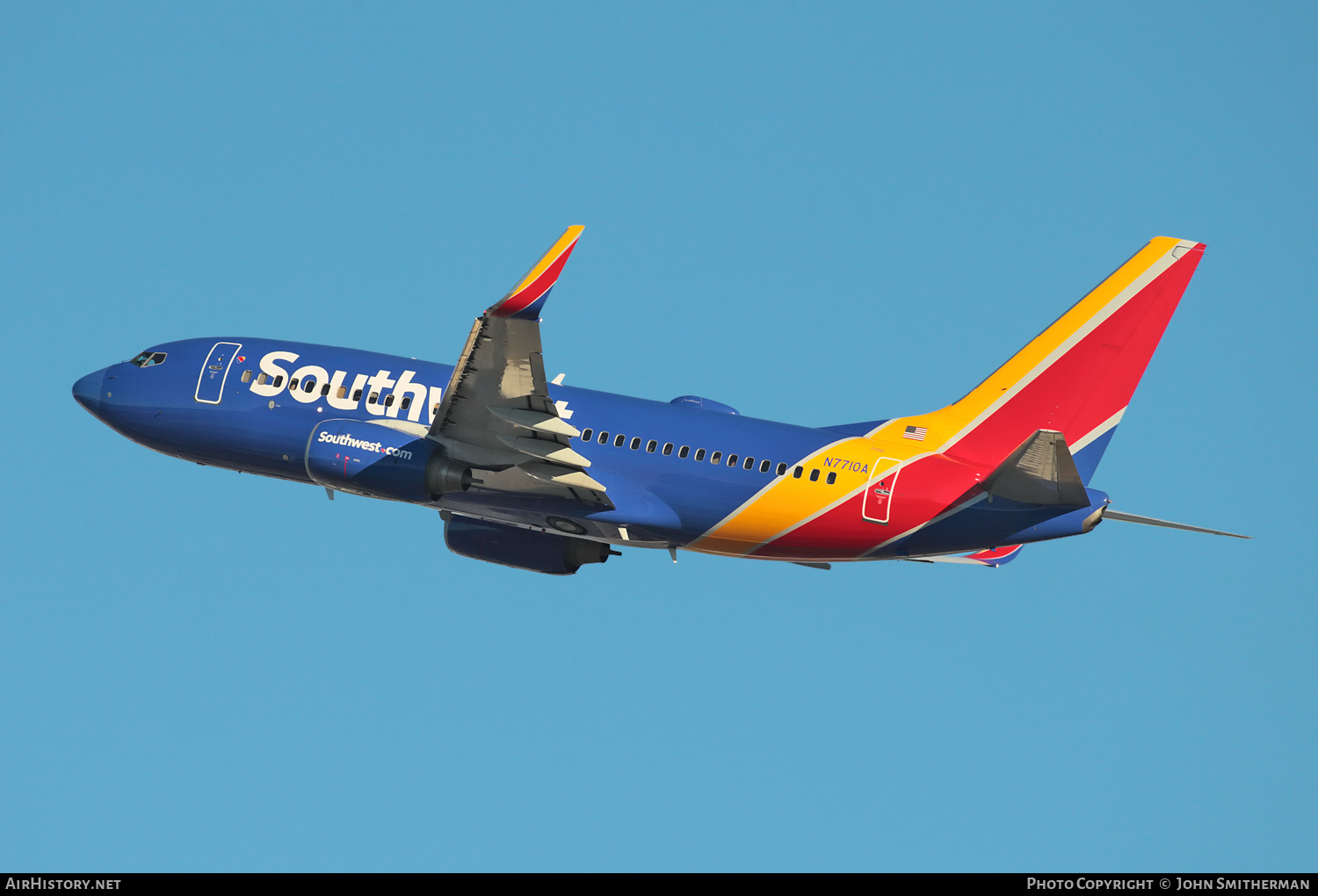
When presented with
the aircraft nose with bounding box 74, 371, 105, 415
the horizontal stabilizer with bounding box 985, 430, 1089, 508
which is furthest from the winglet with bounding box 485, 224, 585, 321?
the aircraft nose with bounding box 74, 371, 105, 415

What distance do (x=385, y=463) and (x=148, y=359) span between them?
10265 mm

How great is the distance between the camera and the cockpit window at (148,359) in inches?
1762

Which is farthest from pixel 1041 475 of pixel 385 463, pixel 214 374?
pixel 214 374

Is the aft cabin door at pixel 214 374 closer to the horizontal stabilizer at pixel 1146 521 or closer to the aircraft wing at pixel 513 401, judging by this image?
the aircraft wing at pixel 513 401

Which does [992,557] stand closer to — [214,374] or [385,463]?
[385,463]

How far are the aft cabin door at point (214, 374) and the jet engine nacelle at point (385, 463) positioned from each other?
4824 mm

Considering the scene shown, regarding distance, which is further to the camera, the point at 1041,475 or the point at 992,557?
the point at 992,557

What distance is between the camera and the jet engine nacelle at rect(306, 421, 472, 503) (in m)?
39.2

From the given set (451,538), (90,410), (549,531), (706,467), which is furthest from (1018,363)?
(90,410)

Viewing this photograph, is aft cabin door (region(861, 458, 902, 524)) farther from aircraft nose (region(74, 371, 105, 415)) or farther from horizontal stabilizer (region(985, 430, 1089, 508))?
aircraft nose (region(74, 371, 105, 415))

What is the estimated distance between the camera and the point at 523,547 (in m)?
44.2
